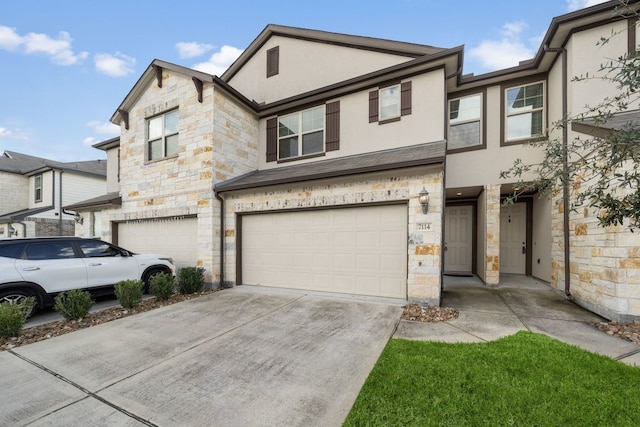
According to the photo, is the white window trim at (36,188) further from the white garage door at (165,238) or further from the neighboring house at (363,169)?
the white garage door at (165,238)

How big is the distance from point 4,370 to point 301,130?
309 inches

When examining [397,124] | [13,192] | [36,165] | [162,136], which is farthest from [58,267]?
[36,165]

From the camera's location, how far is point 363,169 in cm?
607

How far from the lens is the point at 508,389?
2.75 meters

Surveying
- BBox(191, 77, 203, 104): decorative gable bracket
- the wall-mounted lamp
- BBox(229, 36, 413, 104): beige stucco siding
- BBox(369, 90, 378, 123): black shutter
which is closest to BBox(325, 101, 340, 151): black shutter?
BBox(369, 90, 378, 123): black shutter

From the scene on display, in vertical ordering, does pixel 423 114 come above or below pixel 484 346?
above

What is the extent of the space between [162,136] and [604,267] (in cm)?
1161

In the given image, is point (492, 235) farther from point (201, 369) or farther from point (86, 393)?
point (86, 393)

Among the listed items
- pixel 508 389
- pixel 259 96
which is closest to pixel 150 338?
pixel 508 389

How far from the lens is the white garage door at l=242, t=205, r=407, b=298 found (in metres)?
6.14

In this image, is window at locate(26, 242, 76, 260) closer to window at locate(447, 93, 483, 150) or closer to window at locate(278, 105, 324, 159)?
window at locate(278, 105, 324, 159)

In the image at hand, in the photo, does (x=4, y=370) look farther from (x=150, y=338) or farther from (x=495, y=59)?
(x=495, y=59)

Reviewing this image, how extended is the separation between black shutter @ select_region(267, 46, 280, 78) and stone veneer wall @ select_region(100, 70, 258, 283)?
206cm

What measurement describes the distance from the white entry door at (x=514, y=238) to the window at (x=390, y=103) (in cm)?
489
